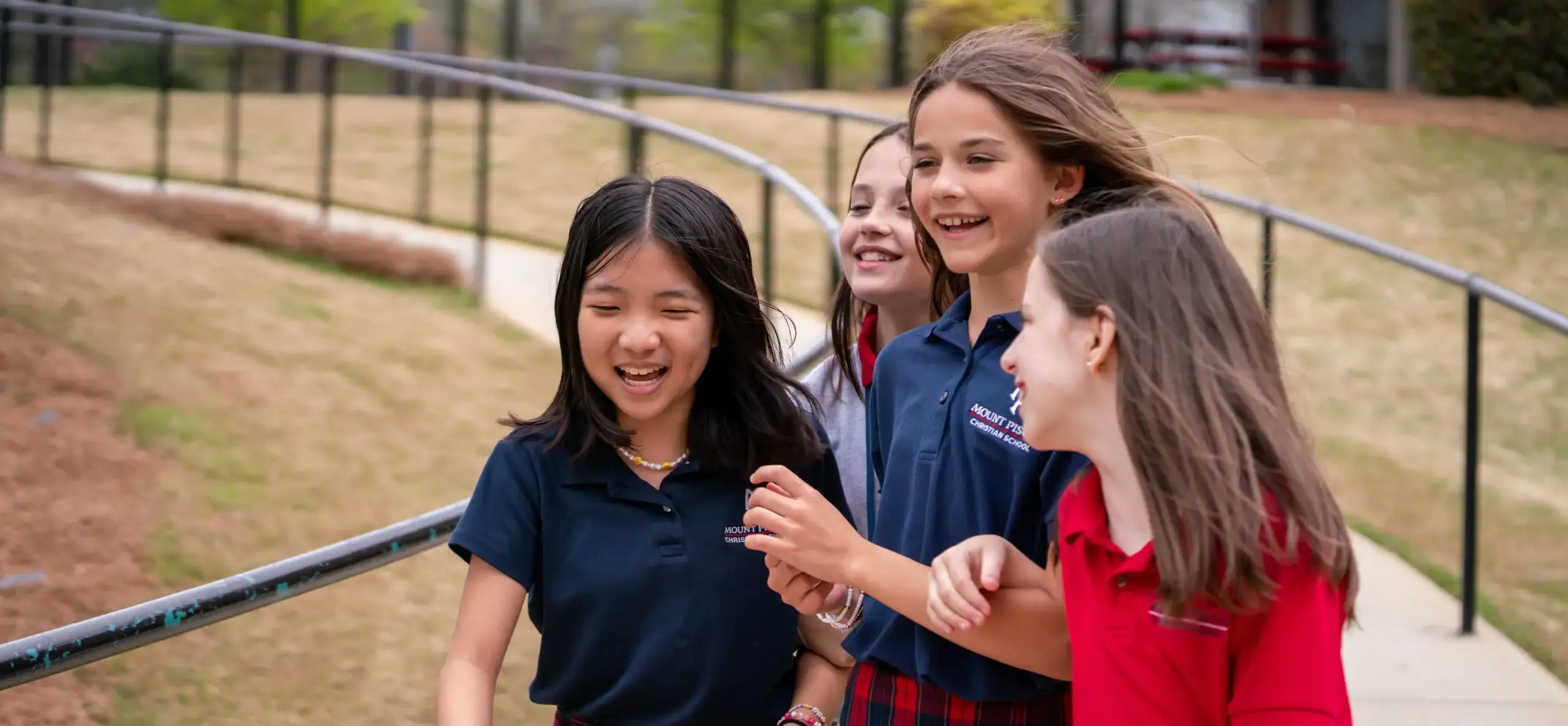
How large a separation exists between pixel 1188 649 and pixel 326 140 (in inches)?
387

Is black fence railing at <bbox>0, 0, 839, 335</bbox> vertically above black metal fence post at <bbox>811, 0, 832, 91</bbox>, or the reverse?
black metal fence post at <bbox>811, 0, 832, 91</bbox>

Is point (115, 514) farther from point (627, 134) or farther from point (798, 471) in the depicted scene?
point (627, 134)

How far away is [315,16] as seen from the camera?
774 inches

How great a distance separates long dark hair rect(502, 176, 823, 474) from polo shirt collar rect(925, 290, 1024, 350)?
27 cm

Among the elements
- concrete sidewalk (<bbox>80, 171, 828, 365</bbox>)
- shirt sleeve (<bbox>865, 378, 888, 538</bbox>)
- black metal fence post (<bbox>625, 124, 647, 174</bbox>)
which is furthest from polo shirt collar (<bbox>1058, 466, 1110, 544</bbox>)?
concrete sidewalk (<bbox>80, 171, 828, 365</bbox>)

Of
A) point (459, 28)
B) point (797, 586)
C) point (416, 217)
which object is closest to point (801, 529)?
point (797, 586)

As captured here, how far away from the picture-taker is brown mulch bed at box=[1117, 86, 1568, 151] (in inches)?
620

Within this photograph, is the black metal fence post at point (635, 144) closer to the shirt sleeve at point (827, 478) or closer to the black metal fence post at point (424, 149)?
the black metal fence post at point (424, 149)

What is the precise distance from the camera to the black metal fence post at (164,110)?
1024 cm

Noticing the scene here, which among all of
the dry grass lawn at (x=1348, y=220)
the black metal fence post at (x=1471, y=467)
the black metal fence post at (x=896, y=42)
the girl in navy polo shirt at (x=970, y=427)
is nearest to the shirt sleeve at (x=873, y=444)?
the girl in navy polo shirt at (x=970, y=427)

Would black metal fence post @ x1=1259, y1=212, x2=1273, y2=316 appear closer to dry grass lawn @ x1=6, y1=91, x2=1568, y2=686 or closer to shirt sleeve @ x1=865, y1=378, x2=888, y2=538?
dry grass lawn @ x1=6, y1=91, x2=1568, y2=686

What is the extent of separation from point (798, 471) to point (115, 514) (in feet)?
11.2

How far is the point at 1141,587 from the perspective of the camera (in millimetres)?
1583

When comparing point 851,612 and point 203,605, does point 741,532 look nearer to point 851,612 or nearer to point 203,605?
point 851,612
